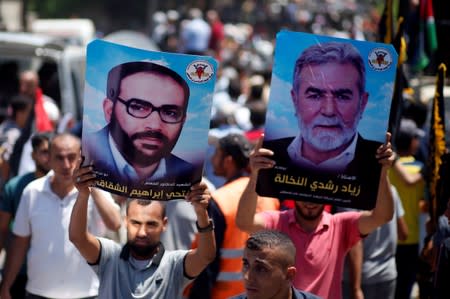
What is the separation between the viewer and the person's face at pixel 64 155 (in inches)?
279

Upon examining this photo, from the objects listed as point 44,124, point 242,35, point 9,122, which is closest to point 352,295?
point 44,124

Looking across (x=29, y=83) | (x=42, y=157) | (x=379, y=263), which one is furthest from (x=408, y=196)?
(x=29, y=83)

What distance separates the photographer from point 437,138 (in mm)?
7266

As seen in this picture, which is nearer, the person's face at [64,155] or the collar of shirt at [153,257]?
the collar of shirt at [153,257]

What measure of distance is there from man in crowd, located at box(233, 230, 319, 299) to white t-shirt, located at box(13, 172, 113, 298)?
2.07 meters

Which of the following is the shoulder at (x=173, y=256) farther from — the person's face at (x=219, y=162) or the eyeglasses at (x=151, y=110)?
the person's face at (x=219, y=162)

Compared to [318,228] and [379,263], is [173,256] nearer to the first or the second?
[318,228]

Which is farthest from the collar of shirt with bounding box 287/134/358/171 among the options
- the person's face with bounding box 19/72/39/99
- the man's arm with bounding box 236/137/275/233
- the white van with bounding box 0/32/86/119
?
the white van with bounding box 0/32/86/119

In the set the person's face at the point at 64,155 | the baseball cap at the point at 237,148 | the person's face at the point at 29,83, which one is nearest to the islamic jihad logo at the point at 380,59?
the baseball cap at the point at 237,148

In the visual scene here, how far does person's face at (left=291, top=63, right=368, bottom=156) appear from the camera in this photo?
5914 millimetres

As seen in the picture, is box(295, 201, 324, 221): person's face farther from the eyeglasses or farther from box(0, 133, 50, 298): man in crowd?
box(0, 133, 50, 298): man in crowd

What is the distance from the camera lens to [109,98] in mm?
5711

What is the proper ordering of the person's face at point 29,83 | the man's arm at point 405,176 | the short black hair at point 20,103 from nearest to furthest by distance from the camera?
the man's arm at point 405,176 < the short black hair at point 20,103 < the person's face at point 29,83

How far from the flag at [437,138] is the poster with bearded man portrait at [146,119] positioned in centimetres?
195
